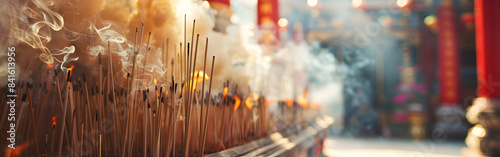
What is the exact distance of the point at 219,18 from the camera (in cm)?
201

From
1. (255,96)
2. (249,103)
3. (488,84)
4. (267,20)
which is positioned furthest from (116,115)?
(488,84)

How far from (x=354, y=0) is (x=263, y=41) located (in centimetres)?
366

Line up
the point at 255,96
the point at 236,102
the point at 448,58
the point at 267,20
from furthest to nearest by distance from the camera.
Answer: the point at 448,58 < the point at 267,20 < the point at 255,96 < the point at 236,102

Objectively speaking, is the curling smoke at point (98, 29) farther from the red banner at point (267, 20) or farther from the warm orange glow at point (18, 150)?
the red banner at point (267, 20)

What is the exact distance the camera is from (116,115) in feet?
3.65

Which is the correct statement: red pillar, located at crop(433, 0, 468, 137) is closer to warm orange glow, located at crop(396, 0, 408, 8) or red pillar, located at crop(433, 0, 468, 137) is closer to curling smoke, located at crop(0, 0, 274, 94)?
warm orange glow, located at crop(396, 0, 408, 8)

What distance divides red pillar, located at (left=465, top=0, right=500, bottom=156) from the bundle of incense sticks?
11.6 ft

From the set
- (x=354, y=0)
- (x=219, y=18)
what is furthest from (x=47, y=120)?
(x=354, y=0)

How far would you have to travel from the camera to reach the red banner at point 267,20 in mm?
3418

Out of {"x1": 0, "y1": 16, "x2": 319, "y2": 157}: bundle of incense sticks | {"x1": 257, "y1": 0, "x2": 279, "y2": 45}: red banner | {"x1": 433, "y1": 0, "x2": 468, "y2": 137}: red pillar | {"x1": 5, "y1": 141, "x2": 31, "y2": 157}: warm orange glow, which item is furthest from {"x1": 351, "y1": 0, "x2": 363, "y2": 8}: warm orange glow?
{"x1": 5, "y1": 141, "x2": 31, "y2": 157}: warm orange glow

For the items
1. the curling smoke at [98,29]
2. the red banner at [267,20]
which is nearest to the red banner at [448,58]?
the red banner at [267,20]

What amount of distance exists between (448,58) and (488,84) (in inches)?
82.1

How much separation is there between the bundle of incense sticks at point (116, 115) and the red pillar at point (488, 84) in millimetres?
3526

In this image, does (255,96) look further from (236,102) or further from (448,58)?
(448,58)
